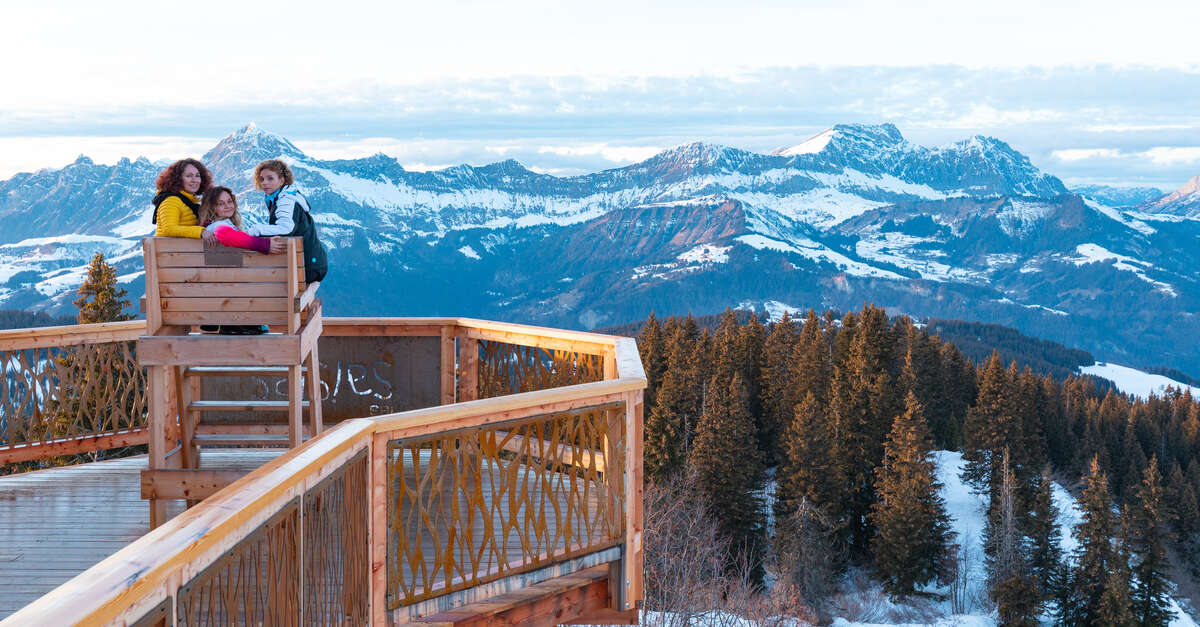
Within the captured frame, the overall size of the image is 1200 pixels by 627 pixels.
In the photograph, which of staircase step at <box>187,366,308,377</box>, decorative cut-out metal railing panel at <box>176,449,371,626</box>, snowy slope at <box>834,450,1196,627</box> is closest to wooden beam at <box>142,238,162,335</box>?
staircase step at <box>187,366,308,377</box>

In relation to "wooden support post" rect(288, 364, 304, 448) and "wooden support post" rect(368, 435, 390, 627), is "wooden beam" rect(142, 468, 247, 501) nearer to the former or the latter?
"wooden support post" rect(288, 364, 304, 448)

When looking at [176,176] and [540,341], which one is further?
[540,341]

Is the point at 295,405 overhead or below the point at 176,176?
below

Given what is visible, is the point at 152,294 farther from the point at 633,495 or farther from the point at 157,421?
the point at 633,495

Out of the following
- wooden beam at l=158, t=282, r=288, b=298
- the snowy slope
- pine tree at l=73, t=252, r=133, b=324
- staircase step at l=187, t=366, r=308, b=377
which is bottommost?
the snowy slope

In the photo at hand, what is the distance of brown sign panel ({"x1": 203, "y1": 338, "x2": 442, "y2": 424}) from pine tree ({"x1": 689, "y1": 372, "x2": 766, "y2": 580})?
3854 centimetres

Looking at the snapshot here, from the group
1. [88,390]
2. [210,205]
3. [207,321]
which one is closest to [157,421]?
[207,321]

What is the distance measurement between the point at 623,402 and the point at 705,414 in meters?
43.1

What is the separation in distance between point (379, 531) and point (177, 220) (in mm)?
2907

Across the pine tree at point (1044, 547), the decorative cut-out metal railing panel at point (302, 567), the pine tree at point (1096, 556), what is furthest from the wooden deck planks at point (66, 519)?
the pine tree at point (1044, 547)

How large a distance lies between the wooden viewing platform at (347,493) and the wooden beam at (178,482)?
1 centimetres

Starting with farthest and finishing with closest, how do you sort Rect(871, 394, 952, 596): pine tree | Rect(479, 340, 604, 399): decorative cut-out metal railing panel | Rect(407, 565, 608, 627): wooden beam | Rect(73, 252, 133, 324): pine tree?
Rect(871, 394, 952, 596): pine tree → Rect(73, 252, 133, 324): pine tree → Rect(479, 340, 604, 399): decorative cut-out metal railing panel → Rect(407, 565, 608, 627): wooden beam

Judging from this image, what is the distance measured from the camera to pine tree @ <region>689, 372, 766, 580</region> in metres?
47.3

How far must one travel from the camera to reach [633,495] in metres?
5.91
